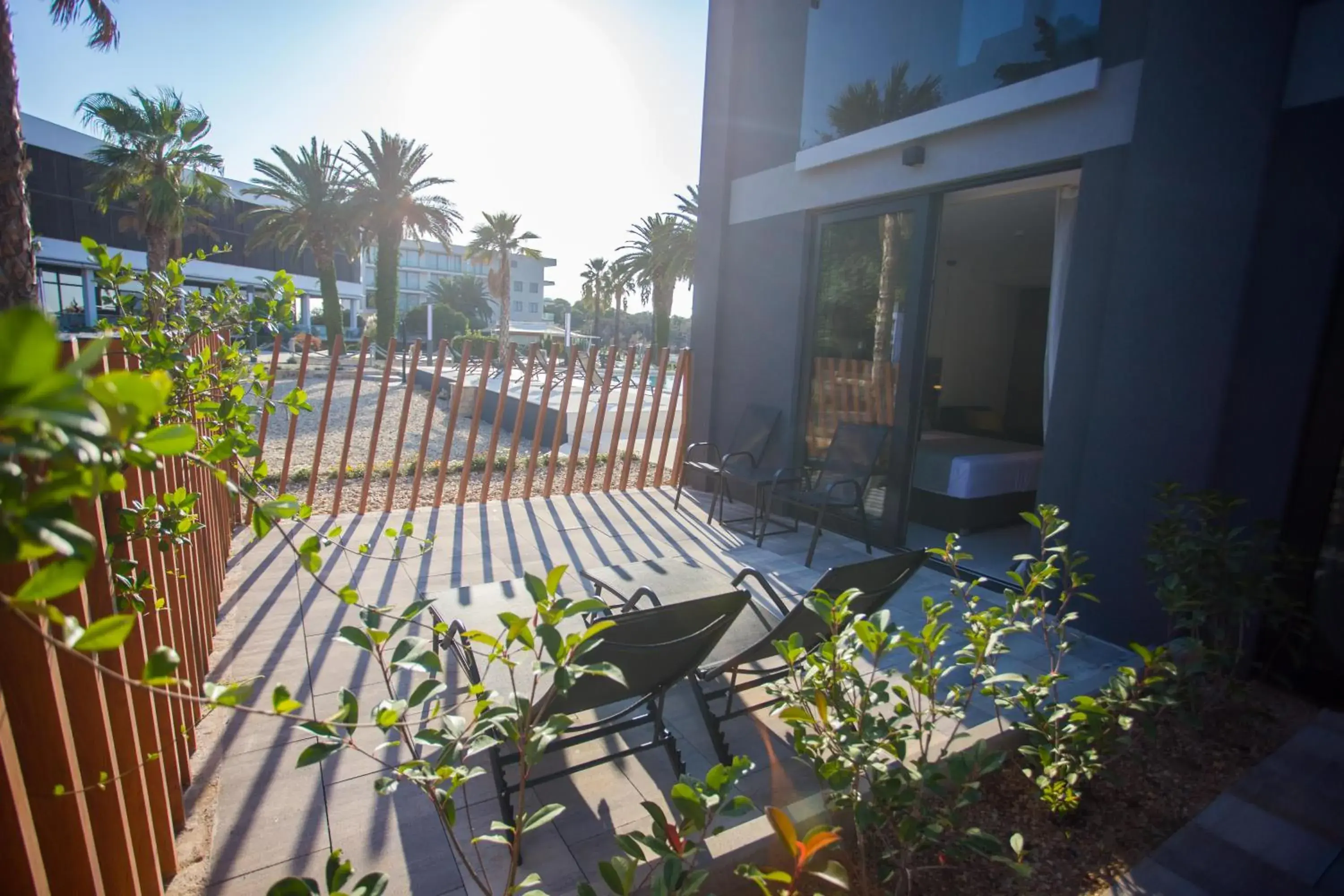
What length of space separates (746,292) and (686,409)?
129 cm

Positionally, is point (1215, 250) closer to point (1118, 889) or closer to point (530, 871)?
point (1118, 889)

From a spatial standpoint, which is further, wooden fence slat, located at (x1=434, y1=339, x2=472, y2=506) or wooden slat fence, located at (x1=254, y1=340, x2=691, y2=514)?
wooden slat fence, located at (x1=254, y1=340, x2=691, y2=514)

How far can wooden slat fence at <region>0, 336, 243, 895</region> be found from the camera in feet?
3.49

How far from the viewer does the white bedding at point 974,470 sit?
490 centimetres

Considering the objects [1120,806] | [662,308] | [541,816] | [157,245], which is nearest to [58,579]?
[541,816]

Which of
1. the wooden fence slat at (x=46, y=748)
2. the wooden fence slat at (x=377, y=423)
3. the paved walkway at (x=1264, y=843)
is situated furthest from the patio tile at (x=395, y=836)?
the wooden fence slat at (x=377, y=423)

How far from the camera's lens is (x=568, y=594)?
312 cm

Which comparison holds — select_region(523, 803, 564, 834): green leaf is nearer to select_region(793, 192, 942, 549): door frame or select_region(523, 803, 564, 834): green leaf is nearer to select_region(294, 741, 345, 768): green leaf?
select_region(294, 741, 345, 768): green leaf

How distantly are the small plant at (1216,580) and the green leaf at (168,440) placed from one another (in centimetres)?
274

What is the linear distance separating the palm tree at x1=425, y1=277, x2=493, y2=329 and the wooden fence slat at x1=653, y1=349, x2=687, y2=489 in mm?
45146

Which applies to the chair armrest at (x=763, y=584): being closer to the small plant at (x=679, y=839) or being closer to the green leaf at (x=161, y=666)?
the small plant at (x=679, y=839)

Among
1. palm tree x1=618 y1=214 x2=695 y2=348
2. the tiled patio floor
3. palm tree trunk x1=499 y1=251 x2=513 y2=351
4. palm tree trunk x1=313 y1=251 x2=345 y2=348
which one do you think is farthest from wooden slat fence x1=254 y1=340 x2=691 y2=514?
palm tree trunk x1=499 y1=251 x2=513 y2=351

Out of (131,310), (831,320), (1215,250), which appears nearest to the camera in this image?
(131,310)

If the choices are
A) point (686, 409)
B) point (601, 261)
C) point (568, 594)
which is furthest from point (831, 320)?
point (601, 261)
